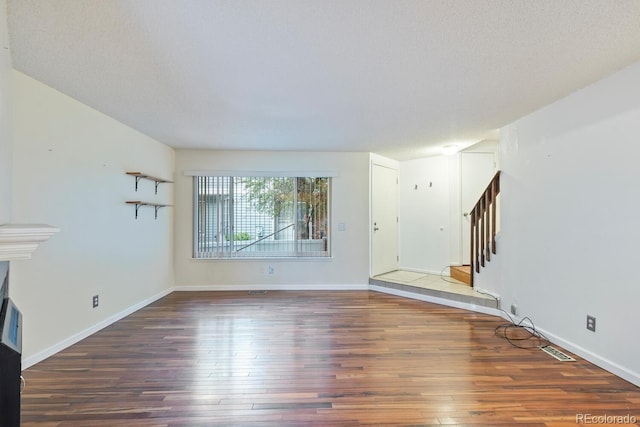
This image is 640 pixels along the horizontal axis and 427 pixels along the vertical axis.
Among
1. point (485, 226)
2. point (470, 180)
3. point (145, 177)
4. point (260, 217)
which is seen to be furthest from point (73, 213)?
point (470, 180)

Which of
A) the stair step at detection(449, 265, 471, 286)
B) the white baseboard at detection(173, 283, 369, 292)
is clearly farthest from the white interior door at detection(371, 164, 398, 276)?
the stair step at detection(449, 265, 471, 286)

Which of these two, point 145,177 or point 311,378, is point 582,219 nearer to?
point 311,378

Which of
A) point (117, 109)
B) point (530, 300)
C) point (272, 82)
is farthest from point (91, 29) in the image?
point (530, 300)

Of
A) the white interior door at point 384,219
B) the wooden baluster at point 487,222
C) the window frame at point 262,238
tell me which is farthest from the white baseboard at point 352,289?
the wooden baluster at point 487,222

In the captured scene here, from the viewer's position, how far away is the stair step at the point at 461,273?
14.1ft

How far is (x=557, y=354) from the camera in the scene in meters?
2.52

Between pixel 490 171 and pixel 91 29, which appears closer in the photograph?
pixel 91 29

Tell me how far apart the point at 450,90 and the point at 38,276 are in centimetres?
370

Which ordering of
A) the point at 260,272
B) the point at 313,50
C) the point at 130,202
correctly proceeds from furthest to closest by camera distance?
the point at 260,272 → the point at 130,202 → the point at 313,50

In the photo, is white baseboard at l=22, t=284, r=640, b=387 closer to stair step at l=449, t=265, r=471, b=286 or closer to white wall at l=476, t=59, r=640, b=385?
white wall at l=476, t=59, r=640, b=385

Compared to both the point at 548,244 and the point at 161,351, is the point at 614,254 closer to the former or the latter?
the point at 548,244

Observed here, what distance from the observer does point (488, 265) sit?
3.78 meters

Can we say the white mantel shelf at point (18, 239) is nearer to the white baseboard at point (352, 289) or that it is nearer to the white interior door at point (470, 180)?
the white baseboard at point (352, 289)

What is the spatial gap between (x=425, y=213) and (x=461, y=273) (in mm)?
1208
